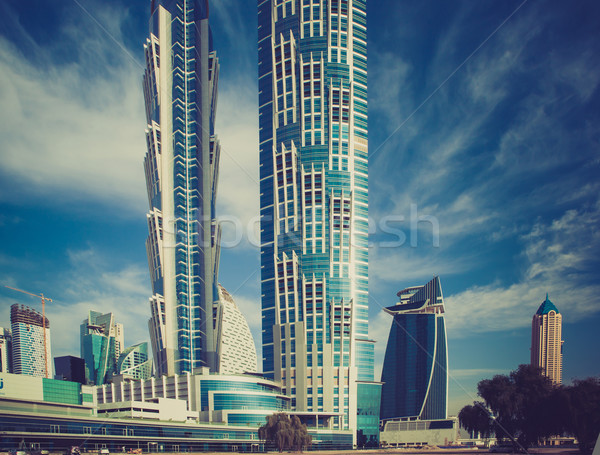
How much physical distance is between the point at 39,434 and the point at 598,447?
109 metres

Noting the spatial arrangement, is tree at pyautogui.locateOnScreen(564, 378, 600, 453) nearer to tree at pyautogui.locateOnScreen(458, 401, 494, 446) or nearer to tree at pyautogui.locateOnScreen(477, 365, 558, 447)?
tree at pyautogui.locateOnScreen(477, 365, 558, 447)

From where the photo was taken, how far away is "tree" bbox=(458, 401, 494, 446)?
429 ft

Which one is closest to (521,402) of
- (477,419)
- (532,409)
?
(532,409)

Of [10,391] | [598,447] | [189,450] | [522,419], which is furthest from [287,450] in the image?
[598,447]

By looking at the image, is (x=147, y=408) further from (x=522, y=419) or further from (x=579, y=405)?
(x=579, y=405)

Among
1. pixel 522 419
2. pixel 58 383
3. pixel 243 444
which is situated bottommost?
pixel 243 444

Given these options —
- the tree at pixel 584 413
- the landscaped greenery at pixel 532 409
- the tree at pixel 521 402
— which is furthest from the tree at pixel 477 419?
the tree at pixel 584 413

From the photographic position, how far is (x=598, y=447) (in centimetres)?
3844

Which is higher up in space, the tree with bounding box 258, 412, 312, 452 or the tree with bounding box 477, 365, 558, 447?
the tree with bounding box 477, 365, 558, 447

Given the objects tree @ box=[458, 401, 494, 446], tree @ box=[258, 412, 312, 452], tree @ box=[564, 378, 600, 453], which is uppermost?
tree @ box=[564, 378, 600, 453]

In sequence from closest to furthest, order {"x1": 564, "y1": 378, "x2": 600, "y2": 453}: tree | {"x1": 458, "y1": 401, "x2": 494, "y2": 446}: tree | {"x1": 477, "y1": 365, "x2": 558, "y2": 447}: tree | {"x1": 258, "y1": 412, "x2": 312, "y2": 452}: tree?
1. {"x1": 564, "y1": 378, "x2": 600, "y2": 453}: tree
2. {"x1": 477, "y1": 365, "x2": 558, "y2": 447}: tree
3. {"x1": 458, "y1": 401, "x2": 494, "y2": 446}: tree
4. {"x1": 258, "y1": 412, "x2": 312, "y2": 452}: tree

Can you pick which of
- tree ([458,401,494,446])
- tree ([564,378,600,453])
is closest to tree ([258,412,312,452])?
tree ([458,401,494,446])

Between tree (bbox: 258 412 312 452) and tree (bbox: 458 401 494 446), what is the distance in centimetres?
3881

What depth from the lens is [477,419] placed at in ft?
433
